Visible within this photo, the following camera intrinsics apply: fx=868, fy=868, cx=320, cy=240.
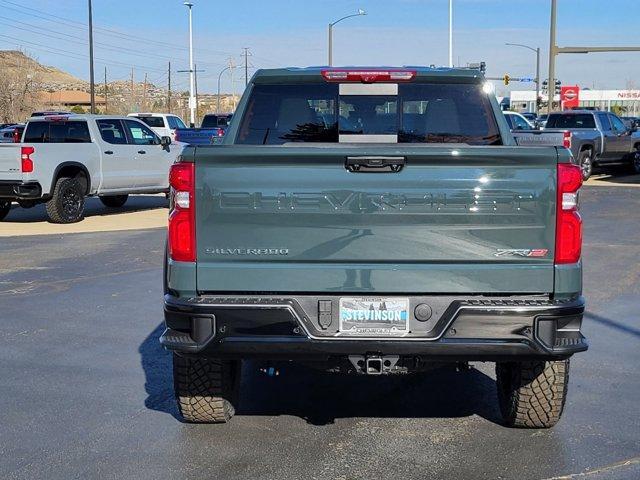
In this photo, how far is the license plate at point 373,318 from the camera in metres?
4.21

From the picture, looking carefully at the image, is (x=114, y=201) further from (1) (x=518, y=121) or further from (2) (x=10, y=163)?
(1) (x=518, y=121)

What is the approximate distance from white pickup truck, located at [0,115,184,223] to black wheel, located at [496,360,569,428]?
11660mm

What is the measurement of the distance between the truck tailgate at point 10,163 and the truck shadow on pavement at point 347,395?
938 cm

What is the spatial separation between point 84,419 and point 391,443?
6.14 feet

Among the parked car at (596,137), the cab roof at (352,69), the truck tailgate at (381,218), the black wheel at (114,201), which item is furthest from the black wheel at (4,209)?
the parked car at (596,137)

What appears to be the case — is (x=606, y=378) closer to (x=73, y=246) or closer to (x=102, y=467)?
(x=102, y=467)

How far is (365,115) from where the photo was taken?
18.3 ft

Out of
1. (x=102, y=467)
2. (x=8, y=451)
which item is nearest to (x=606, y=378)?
(x=102, y=467)

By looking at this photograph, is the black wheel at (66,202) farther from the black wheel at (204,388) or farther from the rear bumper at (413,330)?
the rear bumper at (413,330)

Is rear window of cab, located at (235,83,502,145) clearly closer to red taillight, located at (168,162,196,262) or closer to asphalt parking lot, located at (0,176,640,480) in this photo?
red taillight, located at (168,162,196,262)

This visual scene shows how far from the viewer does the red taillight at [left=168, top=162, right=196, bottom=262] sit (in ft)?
13.8

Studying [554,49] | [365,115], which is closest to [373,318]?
[365,115]

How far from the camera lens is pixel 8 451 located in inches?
186

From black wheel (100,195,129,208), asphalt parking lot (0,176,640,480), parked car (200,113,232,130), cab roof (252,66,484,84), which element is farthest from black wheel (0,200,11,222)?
parked car (200,113,232,130)
